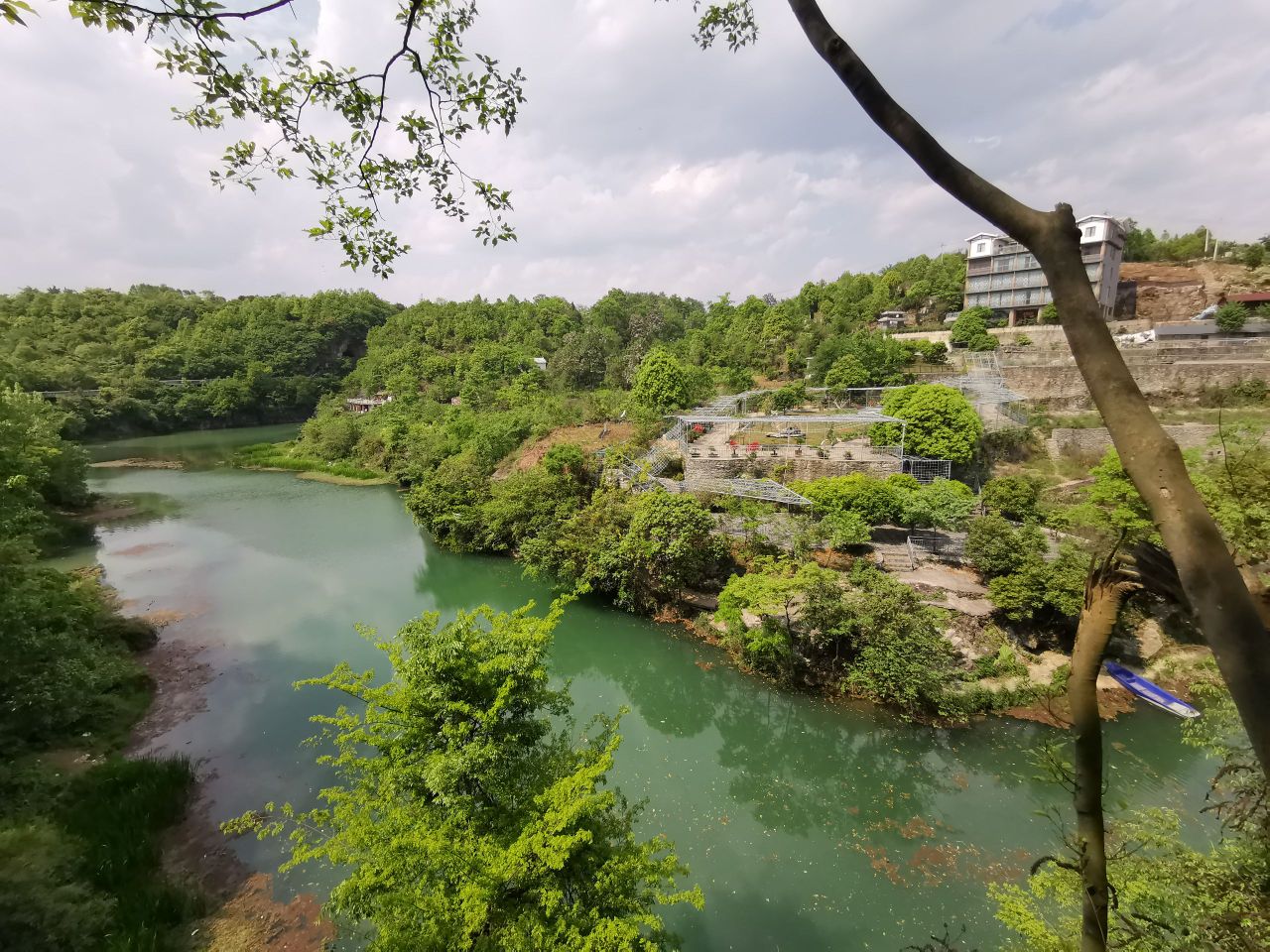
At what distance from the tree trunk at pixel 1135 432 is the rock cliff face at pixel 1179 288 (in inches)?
1489

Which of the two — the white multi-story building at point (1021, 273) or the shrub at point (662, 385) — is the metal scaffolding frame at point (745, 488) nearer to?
the shrub at point (662, 385)

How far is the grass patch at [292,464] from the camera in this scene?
95.8 feet

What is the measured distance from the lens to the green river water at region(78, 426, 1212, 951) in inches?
264

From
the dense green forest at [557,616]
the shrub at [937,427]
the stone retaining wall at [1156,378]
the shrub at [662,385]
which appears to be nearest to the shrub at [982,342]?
the dense green forest at [557,616]

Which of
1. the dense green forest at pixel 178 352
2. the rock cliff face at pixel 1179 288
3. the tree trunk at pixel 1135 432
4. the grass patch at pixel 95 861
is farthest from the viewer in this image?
the dense green forest at pixel 178 352

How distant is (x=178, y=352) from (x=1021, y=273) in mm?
61658

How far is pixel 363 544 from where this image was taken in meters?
19.2

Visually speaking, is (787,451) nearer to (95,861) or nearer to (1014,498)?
(1014,498)

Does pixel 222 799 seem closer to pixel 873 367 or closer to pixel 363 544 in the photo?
pixel 363 544

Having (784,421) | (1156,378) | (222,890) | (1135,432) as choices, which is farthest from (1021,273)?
(222,890)

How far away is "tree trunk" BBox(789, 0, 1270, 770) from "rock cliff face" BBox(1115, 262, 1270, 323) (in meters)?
37.8

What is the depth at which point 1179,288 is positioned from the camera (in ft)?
99.7

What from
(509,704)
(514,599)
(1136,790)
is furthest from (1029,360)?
(509,704)

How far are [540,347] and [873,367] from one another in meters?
30.7
